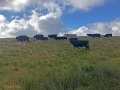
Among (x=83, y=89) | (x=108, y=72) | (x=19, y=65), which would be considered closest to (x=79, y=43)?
(x=19, y=65)

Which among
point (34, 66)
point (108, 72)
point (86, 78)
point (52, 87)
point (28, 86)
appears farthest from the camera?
point (34, 66)

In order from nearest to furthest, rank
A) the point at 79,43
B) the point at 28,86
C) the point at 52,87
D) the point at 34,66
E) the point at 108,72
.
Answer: the point at 52,87, the point at 28,86, the point at 108,72, the point at 34,66, the point at 79,43

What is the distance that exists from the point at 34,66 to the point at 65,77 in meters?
9.71

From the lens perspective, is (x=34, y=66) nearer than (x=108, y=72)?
No

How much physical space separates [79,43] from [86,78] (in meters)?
26.8

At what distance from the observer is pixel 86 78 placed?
1396 centimetres

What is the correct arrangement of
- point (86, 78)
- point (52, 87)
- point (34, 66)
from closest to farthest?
point (52, 87)
point (86, 78)
point (34, 66)

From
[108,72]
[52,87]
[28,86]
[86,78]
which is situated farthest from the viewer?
[108,72]

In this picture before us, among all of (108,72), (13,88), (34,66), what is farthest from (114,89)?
(34,66)

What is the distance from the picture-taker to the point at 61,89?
11859mm

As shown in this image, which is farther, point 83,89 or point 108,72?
point 108,72

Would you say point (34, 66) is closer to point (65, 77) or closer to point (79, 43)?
point (65, 77)

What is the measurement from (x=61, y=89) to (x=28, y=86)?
1.79 meters

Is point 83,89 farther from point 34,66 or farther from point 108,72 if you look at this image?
point 34,66
